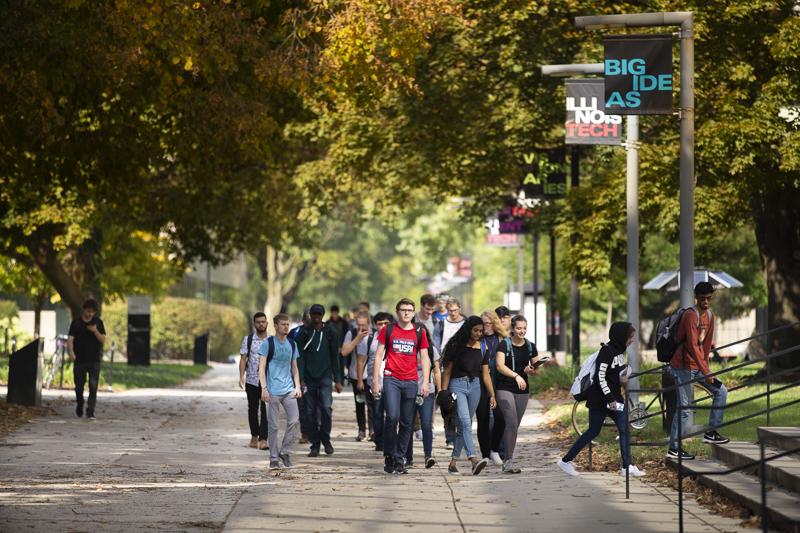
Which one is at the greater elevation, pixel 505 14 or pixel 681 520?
pixel 505 14

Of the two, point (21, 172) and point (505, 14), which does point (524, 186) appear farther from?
point (21, 172)

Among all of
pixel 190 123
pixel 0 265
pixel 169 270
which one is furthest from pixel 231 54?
pixel 169 270

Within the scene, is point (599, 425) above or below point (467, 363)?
below

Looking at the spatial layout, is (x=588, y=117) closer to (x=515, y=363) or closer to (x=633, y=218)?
(x=633, y=218)

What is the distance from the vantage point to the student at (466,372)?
54.4 feet

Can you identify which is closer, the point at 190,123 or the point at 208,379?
the point at 190,123

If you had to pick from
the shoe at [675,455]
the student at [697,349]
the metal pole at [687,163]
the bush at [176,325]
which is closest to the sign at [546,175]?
the metal pole at [687,163]

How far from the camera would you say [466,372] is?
1658 cm

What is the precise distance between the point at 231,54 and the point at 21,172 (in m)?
5.57

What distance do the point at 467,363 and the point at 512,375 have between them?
1.66 feet

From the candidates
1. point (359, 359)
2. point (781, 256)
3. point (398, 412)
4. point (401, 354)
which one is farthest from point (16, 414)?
point (781, 256)

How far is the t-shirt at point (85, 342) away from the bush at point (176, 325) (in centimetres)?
3246

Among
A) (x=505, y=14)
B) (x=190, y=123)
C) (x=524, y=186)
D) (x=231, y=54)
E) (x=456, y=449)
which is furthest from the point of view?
(x=524, y=186)

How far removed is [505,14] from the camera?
1135 inches
